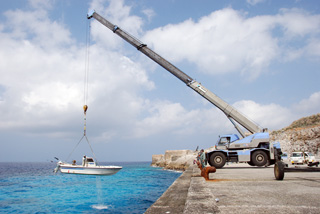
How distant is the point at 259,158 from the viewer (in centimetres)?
1875

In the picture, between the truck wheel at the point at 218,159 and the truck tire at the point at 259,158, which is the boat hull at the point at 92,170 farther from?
the truck tire at the point at 259,158

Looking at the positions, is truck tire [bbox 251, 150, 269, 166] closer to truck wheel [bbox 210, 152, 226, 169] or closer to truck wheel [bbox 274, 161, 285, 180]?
truck wheel [bbox 210, 152, 226, 169]

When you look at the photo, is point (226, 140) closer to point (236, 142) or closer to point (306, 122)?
point (236, 142)

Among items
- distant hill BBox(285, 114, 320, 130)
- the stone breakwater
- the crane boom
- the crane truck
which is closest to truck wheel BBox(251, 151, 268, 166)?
the crane truck

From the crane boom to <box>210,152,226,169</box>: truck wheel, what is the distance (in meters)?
3.02

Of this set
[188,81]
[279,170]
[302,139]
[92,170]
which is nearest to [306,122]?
[302,139]

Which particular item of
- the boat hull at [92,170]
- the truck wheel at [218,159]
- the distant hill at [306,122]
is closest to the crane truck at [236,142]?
the truck wheel at [218,159]

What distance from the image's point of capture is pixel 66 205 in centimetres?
2167

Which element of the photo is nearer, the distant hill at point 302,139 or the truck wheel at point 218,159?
the truck wheel at point 218,159

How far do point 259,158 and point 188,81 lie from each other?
9028 millimetres

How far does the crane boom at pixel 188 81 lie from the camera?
20.6m

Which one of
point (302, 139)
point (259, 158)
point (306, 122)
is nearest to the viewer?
point (259, 158)

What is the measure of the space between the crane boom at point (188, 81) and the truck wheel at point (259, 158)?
2164 millimetres

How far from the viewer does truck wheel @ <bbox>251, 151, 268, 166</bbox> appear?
61.1 ft
